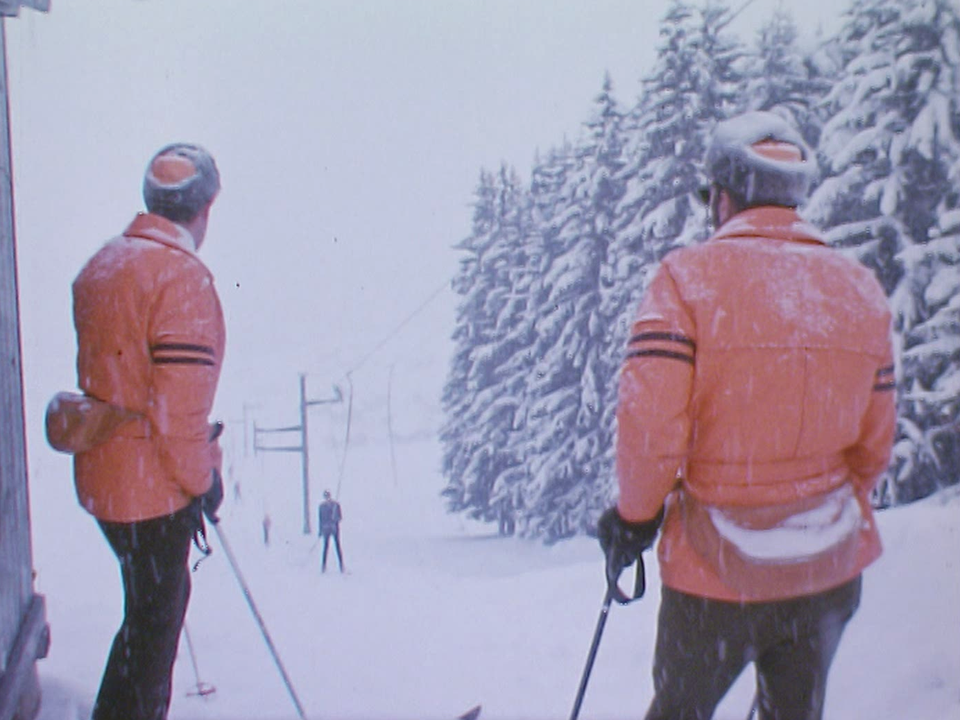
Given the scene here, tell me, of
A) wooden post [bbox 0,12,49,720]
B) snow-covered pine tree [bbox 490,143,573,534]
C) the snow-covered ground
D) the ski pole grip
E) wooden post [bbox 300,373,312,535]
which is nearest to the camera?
the ski pole grip

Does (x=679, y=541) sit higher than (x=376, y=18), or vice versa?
(x=376, y=18)

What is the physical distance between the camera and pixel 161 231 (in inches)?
72.0

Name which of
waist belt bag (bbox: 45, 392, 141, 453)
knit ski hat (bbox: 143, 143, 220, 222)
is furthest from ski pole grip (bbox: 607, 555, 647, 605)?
knit ski hat (bbox: 143, 143, 220, 222)

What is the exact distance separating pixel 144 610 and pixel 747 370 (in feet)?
4.59

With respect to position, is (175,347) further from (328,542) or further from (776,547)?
(328,542)

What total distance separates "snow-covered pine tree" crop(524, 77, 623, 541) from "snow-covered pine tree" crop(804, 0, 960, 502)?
1178 mm

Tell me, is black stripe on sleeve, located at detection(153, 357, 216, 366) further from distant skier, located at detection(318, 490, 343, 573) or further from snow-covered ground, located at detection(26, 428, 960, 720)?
distant skier, located at detection(318, 490, 343, 573)

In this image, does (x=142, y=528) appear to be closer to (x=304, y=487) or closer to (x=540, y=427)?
(x=304, y=487)

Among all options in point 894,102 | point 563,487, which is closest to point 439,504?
point 563,487

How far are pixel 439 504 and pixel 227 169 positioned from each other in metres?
2.17

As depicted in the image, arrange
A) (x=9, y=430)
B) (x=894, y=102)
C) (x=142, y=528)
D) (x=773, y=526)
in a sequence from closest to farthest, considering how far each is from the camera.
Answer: (x=773, y=526) < (x=142, y=528) < (x=9, y=430) < (x=894, y=102)

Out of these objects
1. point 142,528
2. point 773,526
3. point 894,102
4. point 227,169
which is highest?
point 894,102

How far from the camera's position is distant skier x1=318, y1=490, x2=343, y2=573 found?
3.24 m

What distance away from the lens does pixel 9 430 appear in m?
2.40
